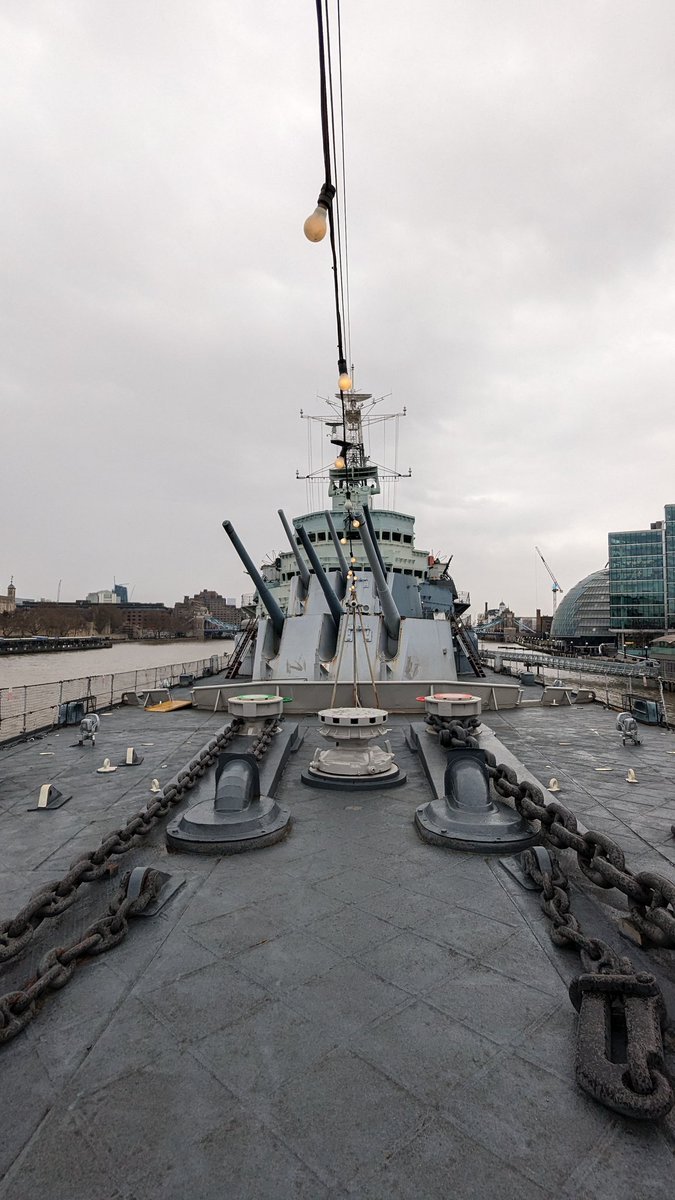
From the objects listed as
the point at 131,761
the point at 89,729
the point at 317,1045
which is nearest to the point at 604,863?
the point at 317,1045

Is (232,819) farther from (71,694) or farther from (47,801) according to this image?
(71,694)

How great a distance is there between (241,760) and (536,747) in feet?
12.6

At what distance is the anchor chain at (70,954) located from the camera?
1.55 meters

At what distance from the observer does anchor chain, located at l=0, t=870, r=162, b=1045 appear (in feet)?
5.08

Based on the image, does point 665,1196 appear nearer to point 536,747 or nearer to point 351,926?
point 351,926

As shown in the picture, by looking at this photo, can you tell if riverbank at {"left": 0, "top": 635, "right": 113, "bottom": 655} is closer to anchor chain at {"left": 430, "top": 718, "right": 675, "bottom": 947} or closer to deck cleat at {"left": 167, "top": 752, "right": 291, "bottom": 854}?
deck cleat at {"left": 167, "top": 752, "right": 291, "bottom": 854}

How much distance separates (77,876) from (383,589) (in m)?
8.11

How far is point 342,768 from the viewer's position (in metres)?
4.28

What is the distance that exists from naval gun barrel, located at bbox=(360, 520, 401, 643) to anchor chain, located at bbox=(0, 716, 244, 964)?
6.20 metres

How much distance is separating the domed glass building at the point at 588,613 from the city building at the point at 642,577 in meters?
6.79

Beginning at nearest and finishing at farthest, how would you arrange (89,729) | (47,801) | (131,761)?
1. (47,801)
2. (131,761)
3. (89,729)

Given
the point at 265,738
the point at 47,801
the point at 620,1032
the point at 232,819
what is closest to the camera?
the point at 620,1032

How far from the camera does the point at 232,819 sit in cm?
304

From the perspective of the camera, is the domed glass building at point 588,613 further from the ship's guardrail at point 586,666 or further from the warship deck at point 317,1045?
the warship deck at point 317,1045
